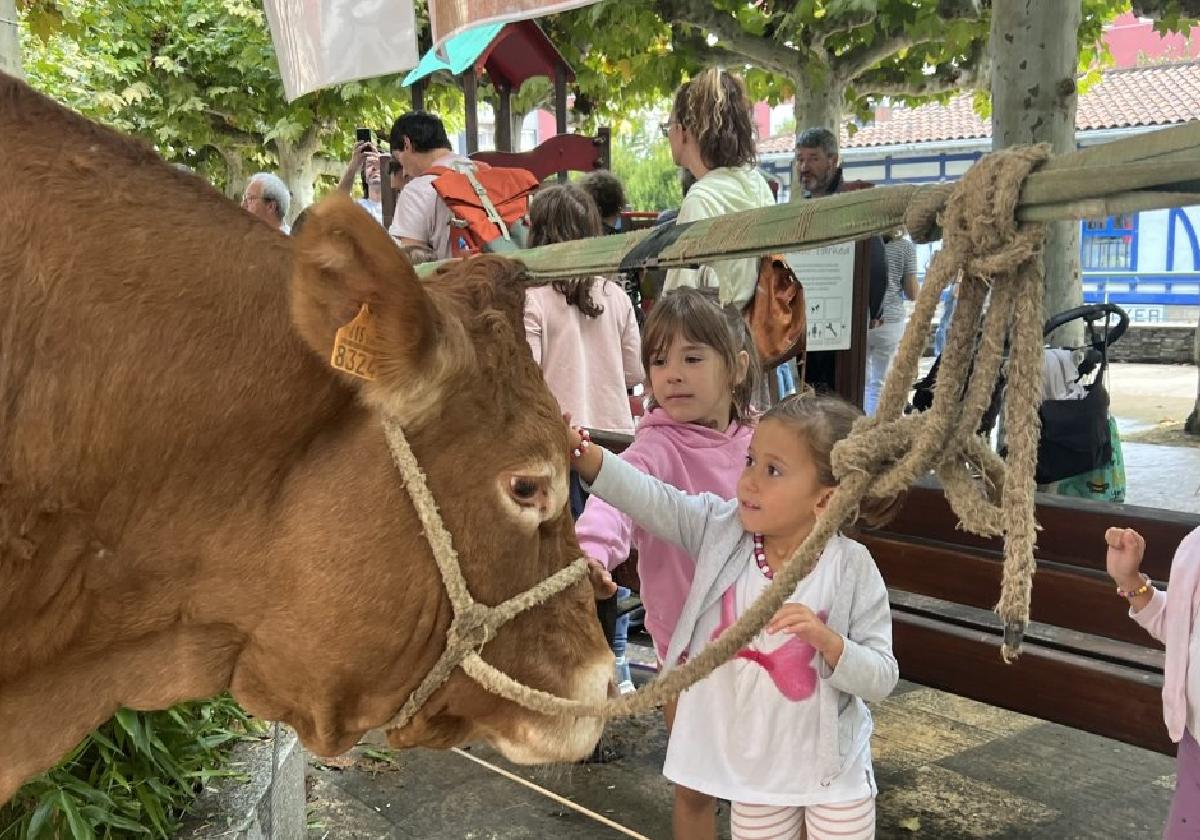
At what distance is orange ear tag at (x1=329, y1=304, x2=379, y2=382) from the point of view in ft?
5.23

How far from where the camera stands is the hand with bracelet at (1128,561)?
7.63ft

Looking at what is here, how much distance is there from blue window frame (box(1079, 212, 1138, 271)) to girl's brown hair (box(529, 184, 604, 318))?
24259 millimetres

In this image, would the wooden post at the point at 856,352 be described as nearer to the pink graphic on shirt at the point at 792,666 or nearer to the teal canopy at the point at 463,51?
the pink graphic on shirt at the point at 792,666

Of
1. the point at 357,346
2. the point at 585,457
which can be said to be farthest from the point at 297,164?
the point at 357,346

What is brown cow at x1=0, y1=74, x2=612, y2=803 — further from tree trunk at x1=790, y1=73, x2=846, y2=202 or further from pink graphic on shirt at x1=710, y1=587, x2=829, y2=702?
tree trunk at x1=790, y1=73, x2=846, y2=202

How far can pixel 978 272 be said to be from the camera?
1.37 metres

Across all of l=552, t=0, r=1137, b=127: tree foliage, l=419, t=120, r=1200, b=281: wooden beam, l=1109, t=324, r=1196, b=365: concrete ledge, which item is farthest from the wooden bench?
l=1109, t=324, r=1196, b=365: concrete ledge

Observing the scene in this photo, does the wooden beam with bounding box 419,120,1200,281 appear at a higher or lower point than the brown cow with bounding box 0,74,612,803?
higher

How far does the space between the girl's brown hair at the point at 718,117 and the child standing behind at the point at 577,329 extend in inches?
21.2

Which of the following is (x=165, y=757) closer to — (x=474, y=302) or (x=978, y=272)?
(x=474, y=302)

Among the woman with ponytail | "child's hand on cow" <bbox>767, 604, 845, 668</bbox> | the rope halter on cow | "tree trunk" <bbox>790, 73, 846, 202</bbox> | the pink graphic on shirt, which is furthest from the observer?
"tree trunk" <bbox>790, 73, 846, 202</bbox>

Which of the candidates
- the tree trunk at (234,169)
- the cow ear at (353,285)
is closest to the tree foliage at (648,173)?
the tree trunk at (234,169)

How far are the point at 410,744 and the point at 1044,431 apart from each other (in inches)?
144

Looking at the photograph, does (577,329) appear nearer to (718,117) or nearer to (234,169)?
(718,117)
